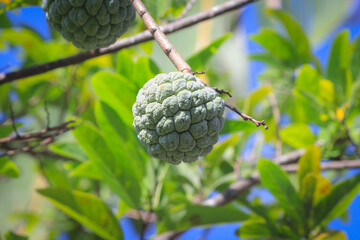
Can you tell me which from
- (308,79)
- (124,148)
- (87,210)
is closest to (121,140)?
(124,148)

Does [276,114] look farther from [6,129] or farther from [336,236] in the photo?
[6,129]

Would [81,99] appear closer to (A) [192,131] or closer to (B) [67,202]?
(B) [67,202]

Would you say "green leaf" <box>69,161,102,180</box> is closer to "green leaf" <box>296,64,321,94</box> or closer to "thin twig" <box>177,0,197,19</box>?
"thin twig" <box>177,0,197,19</box>

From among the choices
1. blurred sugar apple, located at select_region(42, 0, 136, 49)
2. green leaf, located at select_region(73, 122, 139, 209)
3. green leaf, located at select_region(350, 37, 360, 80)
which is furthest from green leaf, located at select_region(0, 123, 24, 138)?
green leaf, located at select_region(350, 37, 360, 80)

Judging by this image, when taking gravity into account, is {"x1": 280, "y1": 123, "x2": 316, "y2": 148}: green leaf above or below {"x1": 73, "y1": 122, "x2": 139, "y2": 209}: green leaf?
above

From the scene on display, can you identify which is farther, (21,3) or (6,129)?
(6,129)

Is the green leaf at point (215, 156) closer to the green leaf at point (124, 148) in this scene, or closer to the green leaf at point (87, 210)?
the green leaf at point (124, 148)

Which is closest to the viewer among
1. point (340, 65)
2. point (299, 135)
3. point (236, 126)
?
point (236, 126)

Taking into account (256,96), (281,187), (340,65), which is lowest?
(281,187)
